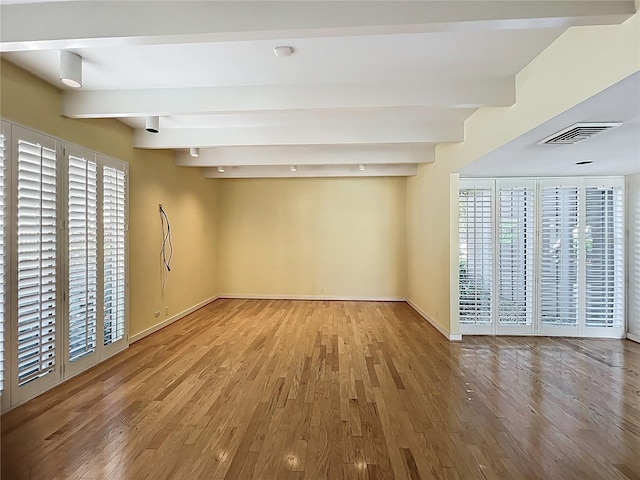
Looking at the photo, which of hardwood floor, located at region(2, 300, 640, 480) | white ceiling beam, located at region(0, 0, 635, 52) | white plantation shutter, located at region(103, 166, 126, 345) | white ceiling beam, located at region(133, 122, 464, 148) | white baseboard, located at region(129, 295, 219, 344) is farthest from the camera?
white baseboard, located at region(129, 295, 219, 344)

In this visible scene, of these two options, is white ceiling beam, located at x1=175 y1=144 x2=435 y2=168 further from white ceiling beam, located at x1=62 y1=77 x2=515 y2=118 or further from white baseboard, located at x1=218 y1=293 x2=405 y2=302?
white baseboard, located at x1=218 y1=293 x2=405 y2=302

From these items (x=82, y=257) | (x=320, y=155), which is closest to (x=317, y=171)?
(x=320, y=155)

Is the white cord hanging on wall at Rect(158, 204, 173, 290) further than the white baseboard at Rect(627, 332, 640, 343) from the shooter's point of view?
Yes

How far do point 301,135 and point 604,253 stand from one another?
457cm

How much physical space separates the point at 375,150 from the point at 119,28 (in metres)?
4.15

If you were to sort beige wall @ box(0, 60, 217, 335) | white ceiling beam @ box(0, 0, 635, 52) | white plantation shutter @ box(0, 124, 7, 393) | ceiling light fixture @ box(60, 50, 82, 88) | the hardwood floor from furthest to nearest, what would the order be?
beige wall @ box(0, 60, 217, 335) → white plantation shutter @ box(0, 124, 7, 393) → ceiling light fixture @ box(60, 50, 82, 88) → the hardwood floor → white ceiling beam @ box(0, 0, 635, 52)

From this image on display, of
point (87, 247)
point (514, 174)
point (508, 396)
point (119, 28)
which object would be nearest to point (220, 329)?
point (87, 247)

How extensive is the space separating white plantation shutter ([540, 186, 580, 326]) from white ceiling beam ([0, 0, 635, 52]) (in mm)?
3765

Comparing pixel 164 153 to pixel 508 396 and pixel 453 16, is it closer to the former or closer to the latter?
pixel 453 16

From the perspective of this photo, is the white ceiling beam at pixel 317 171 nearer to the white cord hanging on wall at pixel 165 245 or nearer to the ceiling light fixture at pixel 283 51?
the white cord hanging on wall at pixel 165 245

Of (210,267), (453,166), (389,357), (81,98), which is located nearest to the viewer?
(81,98)

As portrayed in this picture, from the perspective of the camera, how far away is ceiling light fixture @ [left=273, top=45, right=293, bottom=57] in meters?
2.59

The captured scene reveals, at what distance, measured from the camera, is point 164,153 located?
5.68m

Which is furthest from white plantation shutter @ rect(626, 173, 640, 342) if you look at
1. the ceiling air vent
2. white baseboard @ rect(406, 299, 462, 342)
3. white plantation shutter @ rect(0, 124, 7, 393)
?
white plantation shutter @ rect(0, 124, 7, 393)
